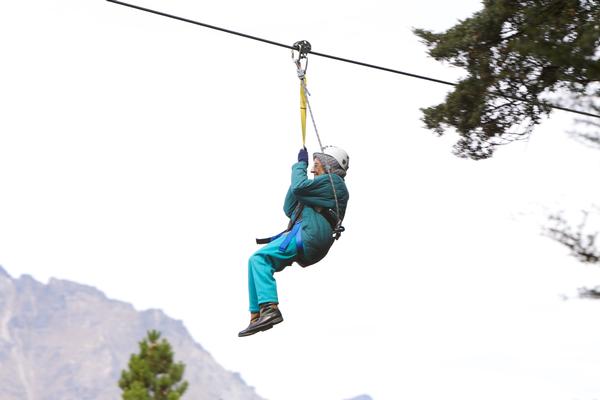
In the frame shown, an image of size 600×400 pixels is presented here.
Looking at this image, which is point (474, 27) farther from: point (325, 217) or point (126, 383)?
point (126, 383)

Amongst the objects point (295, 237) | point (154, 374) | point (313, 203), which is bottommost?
point (295, 237)

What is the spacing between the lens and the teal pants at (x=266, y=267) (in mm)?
8578

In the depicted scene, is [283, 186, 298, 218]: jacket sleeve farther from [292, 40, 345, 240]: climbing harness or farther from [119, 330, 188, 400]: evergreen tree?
[119, 330, 188, 400]: evergreen tree

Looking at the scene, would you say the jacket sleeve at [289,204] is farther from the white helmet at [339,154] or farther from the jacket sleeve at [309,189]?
the white helmet at [339,154]

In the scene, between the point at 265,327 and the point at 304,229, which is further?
the point at 304,229

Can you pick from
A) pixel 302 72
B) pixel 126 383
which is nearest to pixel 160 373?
pixel 126 383

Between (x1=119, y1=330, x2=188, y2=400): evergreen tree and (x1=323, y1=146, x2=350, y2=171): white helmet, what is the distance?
23753 millimetres

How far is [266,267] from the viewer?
8672 mm

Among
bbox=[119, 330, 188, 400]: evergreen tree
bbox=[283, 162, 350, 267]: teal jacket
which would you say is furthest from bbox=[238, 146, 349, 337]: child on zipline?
bbox=[119, 330, 188, 400]: evergreen tree

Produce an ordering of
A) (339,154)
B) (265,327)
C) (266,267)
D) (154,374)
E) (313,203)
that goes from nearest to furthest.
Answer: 1. (265,327)
2. (266,267)
3. (313,203)
4. (339,154)
5. (154,374)

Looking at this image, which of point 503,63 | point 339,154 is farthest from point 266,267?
point 503,63

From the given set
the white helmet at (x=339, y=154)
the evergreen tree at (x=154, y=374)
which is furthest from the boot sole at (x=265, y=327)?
the evergreen tree at (x=154, y=374)

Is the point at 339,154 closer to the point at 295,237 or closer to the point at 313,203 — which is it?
the point at 313,203

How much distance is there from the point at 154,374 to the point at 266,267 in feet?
80.9
